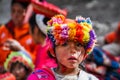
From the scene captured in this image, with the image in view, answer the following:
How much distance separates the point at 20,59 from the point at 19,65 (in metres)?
0.08

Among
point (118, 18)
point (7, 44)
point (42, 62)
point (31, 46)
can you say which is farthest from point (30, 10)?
point (118, 18)

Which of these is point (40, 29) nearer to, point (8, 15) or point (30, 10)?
point (30, 10)

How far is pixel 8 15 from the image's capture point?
731 centimetres

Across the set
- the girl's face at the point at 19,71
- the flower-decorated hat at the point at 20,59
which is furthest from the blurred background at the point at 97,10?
the girl's face at the point at 19,71

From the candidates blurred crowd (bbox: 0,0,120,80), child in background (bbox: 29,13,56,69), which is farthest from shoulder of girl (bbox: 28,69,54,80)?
child in background (bbox: 29,13,56,69)

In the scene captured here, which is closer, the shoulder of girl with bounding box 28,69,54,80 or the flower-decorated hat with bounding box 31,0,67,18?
the shoulder of girl with bounding box 28,69,54,80

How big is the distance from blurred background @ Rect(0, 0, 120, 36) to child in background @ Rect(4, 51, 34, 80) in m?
2.40

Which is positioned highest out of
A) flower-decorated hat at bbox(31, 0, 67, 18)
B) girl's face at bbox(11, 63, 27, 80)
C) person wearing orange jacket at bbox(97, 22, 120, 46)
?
flower-decorated hat at bbox(31, 0, 67, 18)

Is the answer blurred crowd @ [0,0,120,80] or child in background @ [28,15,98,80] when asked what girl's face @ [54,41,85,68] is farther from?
blurred crowd @ [0,0,120,80]

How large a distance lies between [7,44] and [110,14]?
3.77 meters

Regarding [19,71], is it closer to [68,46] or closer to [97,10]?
[68,46]

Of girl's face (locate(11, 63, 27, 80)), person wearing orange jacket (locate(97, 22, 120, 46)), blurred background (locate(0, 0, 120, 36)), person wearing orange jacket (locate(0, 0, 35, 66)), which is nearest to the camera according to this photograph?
girl's face (locate(11, 63, 27, 80))

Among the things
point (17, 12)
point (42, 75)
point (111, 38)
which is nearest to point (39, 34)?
point (17, 12)

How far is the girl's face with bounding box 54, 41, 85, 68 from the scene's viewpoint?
3160 millimetres
